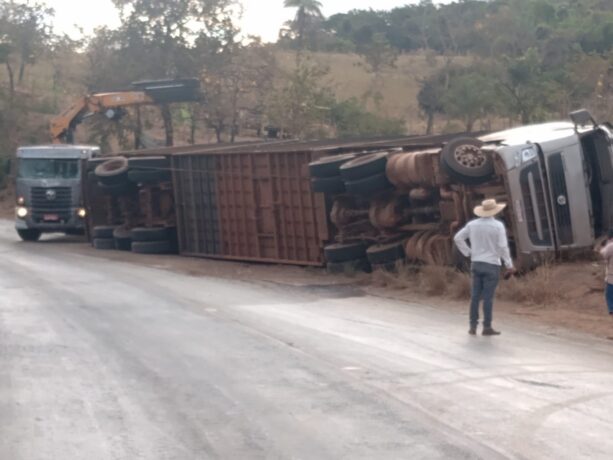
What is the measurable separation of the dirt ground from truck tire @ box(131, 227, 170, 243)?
5.53 meters

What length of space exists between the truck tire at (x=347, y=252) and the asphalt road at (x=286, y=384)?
12.4ft

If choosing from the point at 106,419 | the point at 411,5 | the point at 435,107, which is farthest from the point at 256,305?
the point at 411,5

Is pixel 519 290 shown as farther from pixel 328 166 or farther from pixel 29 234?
pixel 29 234

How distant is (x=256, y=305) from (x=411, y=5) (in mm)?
82382

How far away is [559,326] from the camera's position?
14.8m

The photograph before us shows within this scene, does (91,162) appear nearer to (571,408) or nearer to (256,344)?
(256,344)

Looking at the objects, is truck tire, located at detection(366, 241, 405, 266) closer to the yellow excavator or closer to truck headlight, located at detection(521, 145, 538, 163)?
truck headlight, located at detection(521, 145, 538, 163)

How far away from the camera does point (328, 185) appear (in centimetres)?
2138

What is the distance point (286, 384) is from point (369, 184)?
10288 millimetres

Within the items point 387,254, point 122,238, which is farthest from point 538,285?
point 122,238

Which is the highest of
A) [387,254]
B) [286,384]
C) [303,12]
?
[303,12]

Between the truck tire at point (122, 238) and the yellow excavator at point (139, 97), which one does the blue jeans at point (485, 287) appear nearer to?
the truck tire at point (122, 238)

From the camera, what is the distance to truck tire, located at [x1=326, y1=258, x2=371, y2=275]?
837 inches

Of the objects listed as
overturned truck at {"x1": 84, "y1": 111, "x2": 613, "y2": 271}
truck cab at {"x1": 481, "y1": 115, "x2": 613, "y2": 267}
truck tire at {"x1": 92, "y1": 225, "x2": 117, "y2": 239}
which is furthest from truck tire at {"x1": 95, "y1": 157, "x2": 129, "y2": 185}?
truck cab at {"x1": 481, "y1": 115, "x2": 613, "y2": 267}
